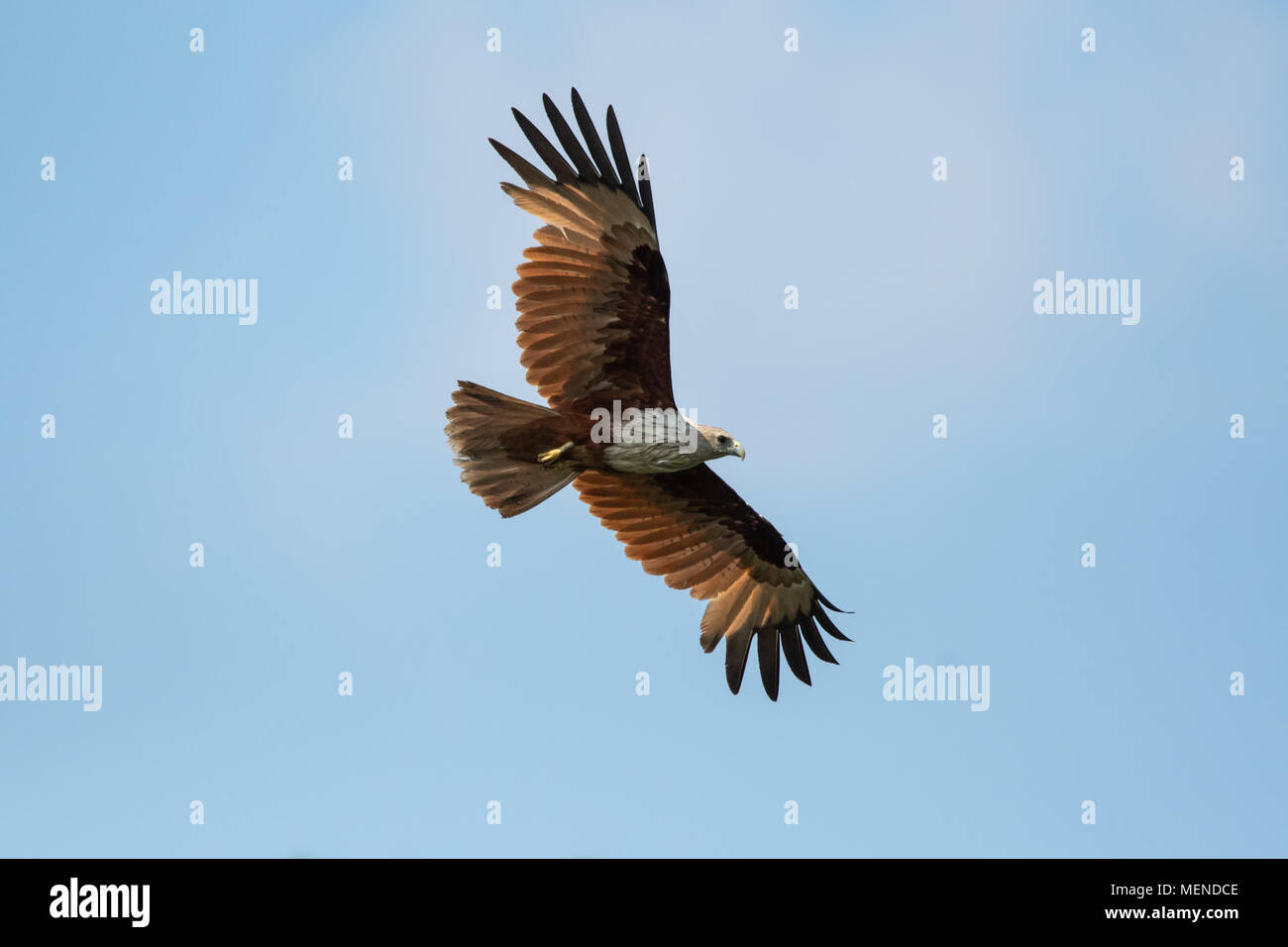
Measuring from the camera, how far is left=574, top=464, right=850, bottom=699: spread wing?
13914 millimetres

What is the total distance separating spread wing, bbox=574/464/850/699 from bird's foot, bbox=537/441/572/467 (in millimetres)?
1366

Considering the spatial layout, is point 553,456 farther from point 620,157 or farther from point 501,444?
point 620,157

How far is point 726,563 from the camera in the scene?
14.4m

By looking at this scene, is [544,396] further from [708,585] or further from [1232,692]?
[1232,692]

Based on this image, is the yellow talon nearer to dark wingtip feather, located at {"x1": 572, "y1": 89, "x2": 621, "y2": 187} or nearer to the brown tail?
the brown tail

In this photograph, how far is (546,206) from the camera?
12227mm

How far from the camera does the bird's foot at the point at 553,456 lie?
1239 cm

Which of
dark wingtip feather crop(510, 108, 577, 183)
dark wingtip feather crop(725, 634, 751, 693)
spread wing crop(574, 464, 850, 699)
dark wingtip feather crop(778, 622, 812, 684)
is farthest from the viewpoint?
dark wingtip feather crop(778, 622, 812, 684)

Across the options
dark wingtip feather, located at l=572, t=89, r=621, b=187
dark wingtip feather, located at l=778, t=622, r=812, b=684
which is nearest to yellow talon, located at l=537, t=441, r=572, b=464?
dark wingtip feather, located at l=572, t=89, r=621, b=187

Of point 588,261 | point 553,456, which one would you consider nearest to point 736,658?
point 553,456

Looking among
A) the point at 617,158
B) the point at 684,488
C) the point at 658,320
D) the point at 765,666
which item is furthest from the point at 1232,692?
the point at 617,158

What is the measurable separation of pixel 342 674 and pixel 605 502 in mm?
3626

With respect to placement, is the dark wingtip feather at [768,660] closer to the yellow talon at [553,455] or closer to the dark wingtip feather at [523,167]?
the yellow talon at [553,455]

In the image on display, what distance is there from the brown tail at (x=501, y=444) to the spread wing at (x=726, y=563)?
140 cm
